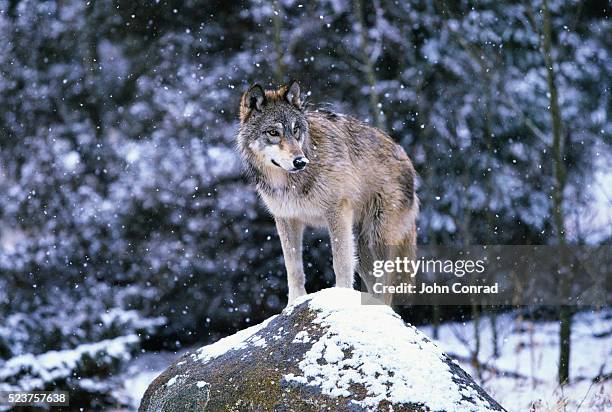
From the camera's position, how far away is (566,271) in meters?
8.78

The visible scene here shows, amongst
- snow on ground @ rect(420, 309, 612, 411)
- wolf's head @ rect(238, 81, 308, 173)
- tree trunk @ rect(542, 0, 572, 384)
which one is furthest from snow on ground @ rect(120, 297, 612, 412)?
wolf's head @ rect(238, 81, 308, 173)

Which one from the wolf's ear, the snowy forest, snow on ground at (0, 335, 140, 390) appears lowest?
snow on ground at (0, 335, 140, 390)

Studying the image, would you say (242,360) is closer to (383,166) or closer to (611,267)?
(383,166)

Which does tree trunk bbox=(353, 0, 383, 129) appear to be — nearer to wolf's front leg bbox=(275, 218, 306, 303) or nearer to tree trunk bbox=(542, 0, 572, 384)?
tree trunk bbox=(542, 0, 572, 384)

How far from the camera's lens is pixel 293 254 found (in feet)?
16.9

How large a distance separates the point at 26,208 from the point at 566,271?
6.76 meters

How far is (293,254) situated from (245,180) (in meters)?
4.41

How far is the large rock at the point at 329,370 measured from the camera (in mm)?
3113

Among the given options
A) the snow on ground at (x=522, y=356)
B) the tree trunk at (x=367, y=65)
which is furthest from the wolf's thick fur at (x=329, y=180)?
the tree trunk at (x=367, y=65)

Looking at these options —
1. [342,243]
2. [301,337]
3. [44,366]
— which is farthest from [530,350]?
[301,337]

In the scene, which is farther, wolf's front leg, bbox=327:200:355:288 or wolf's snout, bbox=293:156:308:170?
wolf's front leg, bbox=327:200:355:288

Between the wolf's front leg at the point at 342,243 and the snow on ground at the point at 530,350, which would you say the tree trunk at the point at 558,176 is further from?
the wolf's front leg at the point at 342,243

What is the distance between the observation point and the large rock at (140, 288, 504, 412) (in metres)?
3.11

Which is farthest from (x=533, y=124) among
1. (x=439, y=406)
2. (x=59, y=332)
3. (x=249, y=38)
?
(x=439, y=406)
